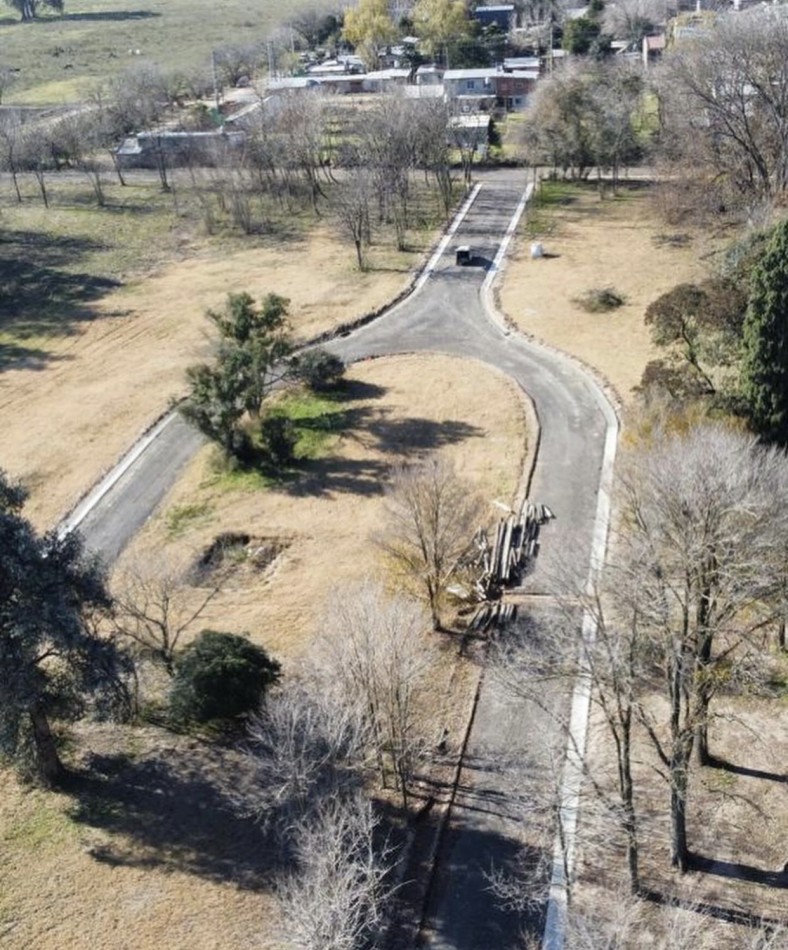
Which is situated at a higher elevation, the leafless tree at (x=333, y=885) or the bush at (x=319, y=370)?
the bush at (x=319, y=370)

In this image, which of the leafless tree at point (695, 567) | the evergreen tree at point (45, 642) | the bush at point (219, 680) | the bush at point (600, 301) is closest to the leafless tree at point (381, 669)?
the bush at point (219, 680)

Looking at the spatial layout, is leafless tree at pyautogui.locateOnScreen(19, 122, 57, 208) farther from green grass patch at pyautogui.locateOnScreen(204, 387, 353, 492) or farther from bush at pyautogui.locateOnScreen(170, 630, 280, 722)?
bush at pyautogui.locateOnScreen(170, 630, 280, 722)

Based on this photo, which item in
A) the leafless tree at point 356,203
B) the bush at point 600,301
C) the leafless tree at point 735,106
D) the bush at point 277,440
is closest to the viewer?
the bush at point 277,440

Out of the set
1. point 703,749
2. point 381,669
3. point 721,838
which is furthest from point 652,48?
point 721,838

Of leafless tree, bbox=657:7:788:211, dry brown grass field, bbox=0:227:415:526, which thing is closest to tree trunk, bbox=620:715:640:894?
dry brown grass field, bbox=0:227:415:526

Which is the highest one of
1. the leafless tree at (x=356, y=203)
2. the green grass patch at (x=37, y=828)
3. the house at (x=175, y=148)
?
the house at (x=175, y=148)

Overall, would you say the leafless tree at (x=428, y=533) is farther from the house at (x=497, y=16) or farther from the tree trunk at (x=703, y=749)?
the house at (x=497, y=16)

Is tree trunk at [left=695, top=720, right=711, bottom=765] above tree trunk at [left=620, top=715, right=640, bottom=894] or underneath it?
underneath
